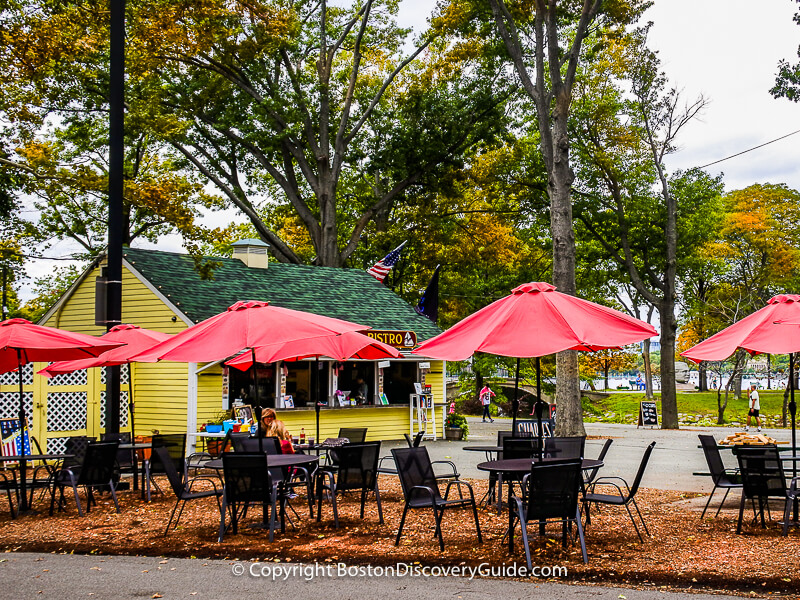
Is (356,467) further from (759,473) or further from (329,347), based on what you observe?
(759,473)

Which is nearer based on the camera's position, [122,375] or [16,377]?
[16,377]

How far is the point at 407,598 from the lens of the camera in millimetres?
6168

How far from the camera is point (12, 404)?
1611 centimetres

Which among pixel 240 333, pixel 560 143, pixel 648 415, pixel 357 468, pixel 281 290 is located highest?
pixel 560 143

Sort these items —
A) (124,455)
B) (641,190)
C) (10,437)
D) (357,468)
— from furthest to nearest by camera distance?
(641,190) < (10,437) < (124,455) < (357,468)

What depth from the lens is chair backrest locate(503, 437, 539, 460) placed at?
10.2 meters

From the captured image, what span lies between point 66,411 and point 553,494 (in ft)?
41.2

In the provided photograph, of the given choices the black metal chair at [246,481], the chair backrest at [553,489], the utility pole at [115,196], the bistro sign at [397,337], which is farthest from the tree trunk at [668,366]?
the black metal chair at [246,481]

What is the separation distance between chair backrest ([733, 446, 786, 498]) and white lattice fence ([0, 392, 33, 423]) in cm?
1253

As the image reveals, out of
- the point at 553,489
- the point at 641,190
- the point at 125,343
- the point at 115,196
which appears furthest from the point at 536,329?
the point at 641,190

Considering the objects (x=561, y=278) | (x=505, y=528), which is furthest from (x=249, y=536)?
(x=561, y=278)

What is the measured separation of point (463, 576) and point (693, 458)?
12.9 metres

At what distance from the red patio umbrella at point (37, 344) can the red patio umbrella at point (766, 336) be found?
767 centimetres

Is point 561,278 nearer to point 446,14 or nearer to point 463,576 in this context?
point 446,14
